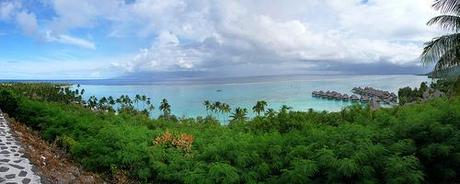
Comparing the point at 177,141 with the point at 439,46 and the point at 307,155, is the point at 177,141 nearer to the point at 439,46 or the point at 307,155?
the point at 307,155

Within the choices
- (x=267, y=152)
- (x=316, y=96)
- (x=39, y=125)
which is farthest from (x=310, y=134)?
(x=316, y=96)

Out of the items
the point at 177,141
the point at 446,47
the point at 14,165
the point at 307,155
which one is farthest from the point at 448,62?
the point at 14,165

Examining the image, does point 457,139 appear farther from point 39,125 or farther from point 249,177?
point 39,125

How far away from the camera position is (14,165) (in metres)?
9.58

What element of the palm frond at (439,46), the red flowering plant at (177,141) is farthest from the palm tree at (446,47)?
the red flowering plant at (177,141)

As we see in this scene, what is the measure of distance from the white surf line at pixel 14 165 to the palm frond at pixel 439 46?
13.1m

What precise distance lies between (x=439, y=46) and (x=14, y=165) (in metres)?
13.7

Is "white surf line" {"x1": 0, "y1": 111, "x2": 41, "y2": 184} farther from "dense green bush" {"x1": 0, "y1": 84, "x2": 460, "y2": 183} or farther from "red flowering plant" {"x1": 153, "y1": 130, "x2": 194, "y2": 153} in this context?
"red flowering plant" {"x1": 153, "y1": 130, "x2": 194, "y2": 153}

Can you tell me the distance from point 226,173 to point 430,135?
3870 millimetres

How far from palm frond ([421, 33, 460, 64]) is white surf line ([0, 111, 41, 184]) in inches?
516

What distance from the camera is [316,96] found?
152 metres

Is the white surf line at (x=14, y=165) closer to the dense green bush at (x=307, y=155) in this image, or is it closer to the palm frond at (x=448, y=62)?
the dense green bush at (x=307, y=155)

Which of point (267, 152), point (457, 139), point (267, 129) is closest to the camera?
point (457, 139)

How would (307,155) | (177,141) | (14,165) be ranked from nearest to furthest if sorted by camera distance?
(307,155) < (14,165) < (177,141)
